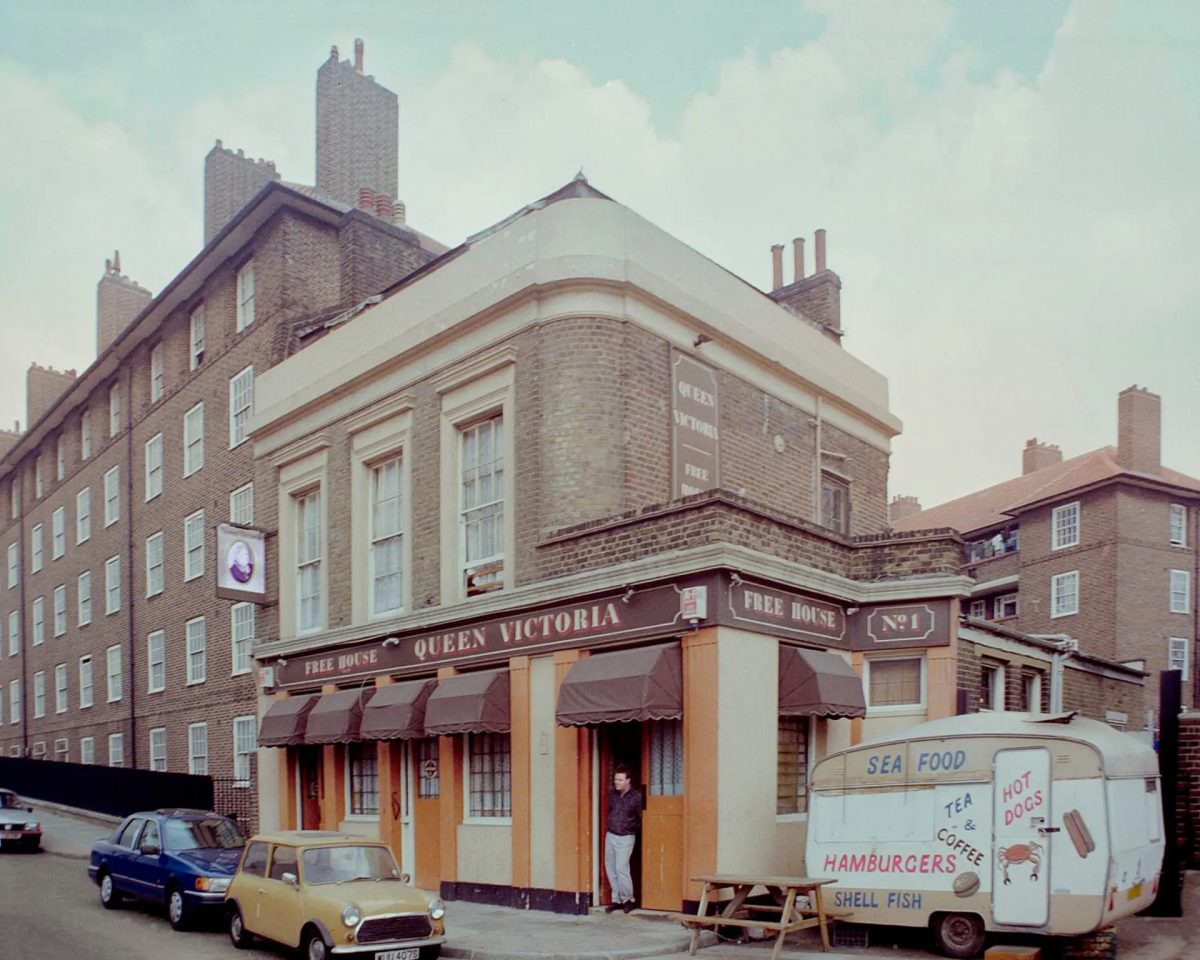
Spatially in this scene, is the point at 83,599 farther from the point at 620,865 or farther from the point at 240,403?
the point at 620,865

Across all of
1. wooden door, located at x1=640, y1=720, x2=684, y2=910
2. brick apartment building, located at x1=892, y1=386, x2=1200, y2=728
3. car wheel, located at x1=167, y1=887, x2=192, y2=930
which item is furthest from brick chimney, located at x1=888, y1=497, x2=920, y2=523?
car wheel, located at x1=167, y1=887, x2=192, y2=930

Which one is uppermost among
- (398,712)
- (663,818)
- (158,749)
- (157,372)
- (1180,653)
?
(157,372)

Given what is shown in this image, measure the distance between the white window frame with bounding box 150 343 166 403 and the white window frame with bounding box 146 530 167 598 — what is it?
3.60m

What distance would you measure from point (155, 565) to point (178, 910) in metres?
16.7

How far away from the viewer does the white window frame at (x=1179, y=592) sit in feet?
125

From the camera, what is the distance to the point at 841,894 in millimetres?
12008

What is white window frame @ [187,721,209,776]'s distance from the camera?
26.4 metres

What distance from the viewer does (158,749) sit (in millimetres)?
29188

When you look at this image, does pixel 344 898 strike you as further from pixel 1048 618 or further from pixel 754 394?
pixel 1048 618

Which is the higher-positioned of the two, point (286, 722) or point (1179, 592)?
point (1179, 592)

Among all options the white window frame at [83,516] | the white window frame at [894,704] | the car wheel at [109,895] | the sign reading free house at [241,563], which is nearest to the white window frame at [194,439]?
the sign reading free house at [241,563]

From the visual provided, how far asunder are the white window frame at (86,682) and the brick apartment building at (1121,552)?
82.5 feet

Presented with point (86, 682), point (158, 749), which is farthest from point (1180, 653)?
point (86, 682)

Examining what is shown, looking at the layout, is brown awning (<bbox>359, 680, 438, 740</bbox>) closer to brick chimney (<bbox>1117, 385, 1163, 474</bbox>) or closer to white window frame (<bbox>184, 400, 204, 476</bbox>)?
white window frame (<bbox>184, 400, 204, 476</bbox>)
